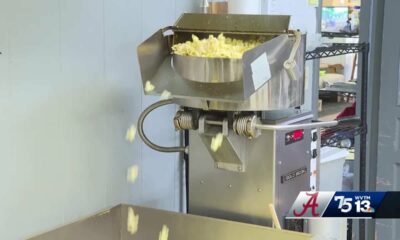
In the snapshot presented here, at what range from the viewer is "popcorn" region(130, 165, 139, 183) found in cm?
199

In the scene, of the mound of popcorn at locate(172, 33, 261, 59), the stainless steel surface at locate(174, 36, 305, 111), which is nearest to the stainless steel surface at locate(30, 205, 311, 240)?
the stainless steel surface at locate(174, 36, 305, 111)

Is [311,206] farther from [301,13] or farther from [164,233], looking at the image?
[301,13]

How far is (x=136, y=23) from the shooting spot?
76.6 inches

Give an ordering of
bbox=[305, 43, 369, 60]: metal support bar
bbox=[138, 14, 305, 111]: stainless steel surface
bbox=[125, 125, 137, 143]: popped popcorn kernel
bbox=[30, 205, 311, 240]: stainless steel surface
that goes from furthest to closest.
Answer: bbox=[305, 43, 369, 60]: metal support bar < bbox=[125, 125, 137, 143]: popped popcorn kernel < bbox=[30, 205, 311, 240]: stainless steel surface < bbox=[138, 14, 305, 111]: stainless steel surface

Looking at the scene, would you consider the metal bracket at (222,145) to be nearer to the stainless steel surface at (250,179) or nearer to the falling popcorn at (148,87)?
the stainless steel surface at (250,179)

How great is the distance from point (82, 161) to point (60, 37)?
0.39 m

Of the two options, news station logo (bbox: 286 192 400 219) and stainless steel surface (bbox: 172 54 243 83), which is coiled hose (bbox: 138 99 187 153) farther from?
news station logo (bbox: 286 192 400 219)

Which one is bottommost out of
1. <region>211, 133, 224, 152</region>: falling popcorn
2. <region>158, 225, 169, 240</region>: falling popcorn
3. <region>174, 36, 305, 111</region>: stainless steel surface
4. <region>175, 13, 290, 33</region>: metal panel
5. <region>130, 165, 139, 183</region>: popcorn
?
<region>158, 225, 169, 240</region>: falling popcorn

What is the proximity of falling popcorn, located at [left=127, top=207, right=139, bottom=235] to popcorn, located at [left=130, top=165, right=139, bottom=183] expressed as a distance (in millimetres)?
145

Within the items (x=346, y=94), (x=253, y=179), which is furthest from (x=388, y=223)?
(x=253, y=179)

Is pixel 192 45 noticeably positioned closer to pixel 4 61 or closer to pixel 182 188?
pixel 4 61

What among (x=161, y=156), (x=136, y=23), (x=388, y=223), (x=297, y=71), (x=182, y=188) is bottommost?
(x=388, y=223)

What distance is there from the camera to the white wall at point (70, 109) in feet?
5.10

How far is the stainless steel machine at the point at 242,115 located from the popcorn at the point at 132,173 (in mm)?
241
